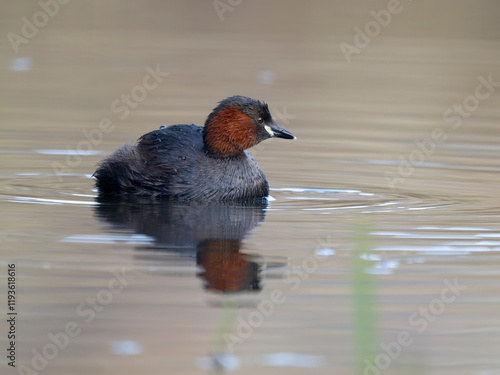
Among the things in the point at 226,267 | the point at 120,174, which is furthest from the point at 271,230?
the point at 120,174

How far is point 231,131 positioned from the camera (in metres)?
9.78

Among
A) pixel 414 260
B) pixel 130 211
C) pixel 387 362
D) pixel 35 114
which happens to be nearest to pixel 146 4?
pixel 35 114

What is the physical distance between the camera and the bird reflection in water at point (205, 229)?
22.3ft

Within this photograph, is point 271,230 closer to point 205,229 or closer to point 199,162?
point 205,229

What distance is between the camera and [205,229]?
8.19 meters

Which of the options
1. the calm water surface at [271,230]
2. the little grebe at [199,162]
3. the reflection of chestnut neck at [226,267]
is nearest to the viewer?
the calm water surface at [271,230]

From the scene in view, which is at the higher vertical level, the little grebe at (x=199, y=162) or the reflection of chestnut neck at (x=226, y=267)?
the little grebe at (x=199, y=162)

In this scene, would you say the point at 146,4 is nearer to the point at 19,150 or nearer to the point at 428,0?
the point at 428,0

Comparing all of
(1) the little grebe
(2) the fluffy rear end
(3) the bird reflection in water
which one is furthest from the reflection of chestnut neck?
(2) the fluffy rear end

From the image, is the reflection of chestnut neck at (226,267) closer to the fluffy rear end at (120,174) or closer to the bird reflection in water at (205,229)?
the bird reflection in water at (205,229)

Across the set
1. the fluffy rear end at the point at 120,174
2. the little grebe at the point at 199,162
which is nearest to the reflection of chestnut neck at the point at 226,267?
the little grebe at the point at 199,162

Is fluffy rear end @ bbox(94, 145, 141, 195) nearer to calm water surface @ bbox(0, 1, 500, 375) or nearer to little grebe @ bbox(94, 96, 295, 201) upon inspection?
little grebe @ bbox(94, 96, 295, 201)

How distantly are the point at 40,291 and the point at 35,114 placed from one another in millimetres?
7509

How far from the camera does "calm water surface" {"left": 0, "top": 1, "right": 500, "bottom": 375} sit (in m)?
5.46
